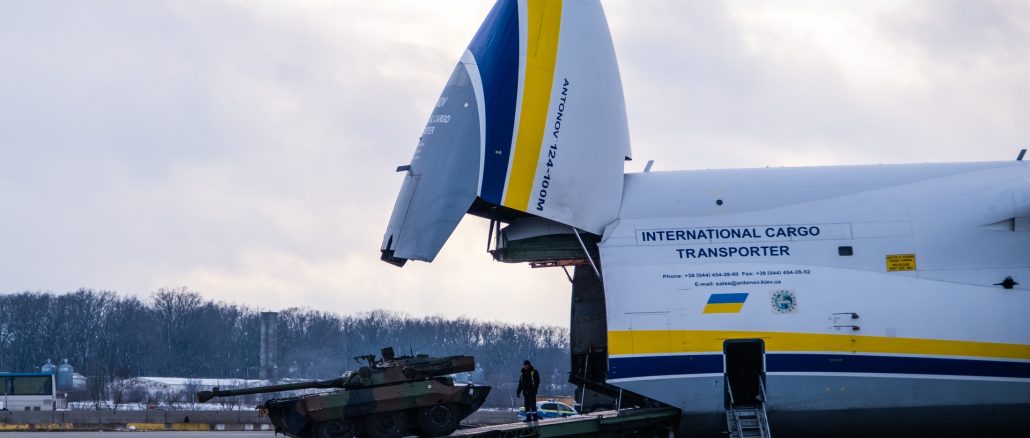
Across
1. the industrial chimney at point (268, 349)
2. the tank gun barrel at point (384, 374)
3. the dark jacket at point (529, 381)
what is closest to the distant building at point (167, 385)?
the industrial chimney at point (268, 349)

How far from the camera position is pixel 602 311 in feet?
69.1

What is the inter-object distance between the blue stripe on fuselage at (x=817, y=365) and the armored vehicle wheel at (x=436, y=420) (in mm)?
2695

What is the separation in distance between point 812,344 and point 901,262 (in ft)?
7.21

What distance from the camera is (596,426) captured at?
61.1ft

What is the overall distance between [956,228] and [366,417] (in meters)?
10.3

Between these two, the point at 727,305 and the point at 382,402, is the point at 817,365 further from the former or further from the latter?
the point at 382,402

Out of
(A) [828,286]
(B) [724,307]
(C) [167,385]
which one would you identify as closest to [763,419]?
(B) [724,307]

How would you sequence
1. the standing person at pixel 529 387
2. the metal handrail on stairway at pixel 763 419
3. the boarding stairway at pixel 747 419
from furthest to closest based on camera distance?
the standing person at pixel 529 387
the boarding stairway at pixel 747 419
the metal handrail on stairway at pixel 763 419

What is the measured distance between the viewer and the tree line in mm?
107562

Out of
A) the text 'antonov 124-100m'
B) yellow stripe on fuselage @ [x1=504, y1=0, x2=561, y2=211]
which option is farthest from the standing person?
yellow stripe on fuselage @ [x1=504, y1=0, x2=561, y2=211]

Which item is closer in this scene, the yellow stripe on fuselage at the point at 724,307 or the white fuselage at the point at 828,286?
the white fuselage at the point at 828,286

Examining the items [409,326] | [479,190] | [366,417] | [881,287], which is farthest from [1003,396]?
[409,326]

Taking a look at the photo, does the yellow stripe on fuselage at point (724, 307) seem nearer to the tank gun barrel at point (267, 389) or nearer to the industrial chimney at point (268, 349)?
the tank gun barrel at point (267, 389)

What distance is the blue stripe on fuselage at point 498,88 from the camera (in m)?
19.2
